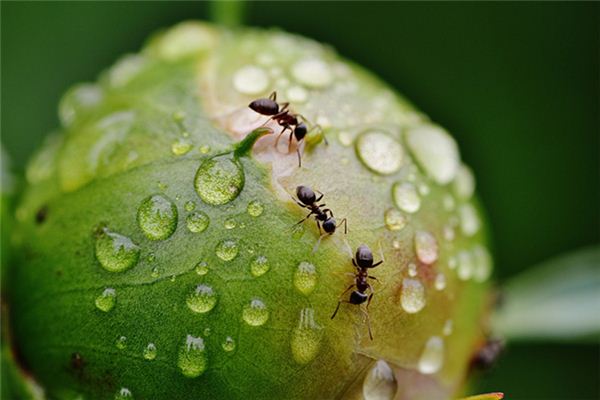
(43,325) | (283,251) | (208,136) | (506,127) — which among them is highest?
(506,127)

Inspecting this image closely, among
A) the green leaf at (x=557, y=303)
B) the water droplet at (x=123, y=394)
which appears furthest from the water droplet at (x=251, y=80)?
the green leaf at (x=557, y=303)

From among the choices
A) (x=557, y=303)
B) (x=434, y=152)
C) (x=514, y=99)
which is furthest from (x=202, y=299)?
(x=514, y=99)

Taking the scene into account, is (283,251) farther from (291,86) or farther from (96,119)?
(96,119)

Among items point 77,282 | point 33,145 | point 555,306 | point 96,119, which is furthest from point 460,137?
point 77,282

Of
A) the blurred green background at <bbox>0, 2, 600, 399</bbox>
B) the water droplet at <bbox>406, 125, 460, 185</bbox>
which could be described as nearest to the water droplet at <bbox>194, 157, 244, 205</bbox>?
the water droplet at <bbox>406, 125, 460, 185</bbox>

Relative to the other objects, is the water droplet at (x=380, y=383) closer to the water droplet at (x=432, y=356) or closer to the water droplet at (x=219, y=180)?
the water droplet at (x=432, y=356)

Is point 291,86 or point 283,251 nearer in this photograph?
point 283,251
